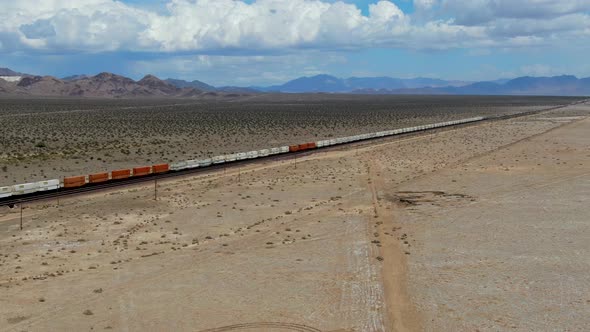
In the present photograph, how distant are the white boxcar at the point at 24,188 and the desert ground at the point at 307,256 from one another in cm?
270

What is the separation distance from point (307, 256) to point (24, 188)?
20864mm

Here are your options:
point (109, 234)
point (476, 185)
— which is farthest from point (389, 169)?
point (109, 234)

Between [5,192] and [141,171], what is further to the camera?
[141,171]

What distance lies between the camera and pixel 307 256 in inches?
989

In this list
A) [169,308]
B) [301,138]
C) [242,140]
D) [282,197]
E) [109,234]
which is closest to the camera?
[169,308]

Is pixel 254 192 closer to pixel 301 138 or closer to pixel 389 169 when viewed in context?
pixel 389 169

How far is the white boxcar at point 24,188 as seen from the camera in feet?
118

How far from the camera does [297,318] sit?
1862 cm

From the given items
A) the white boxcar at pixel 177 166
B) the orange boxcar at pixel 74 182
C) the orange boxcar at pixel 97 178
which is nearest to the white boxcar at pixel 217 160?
the white boxcar at pixel 177 166

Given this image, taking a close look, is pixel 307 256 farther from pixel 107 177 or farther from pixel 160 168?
pixel 160 168

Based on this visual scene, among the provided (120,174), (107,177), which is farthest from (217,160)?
(107,177)

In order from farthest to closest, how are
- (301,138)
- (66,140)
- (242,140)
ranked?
(301,138) → (242,140) → (66,140)

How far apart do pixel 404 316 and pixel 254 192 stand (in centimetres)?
2194

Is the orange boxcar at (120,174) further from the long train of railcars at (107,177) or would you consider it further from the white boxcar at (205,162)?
the white boxcar at (205,162)
